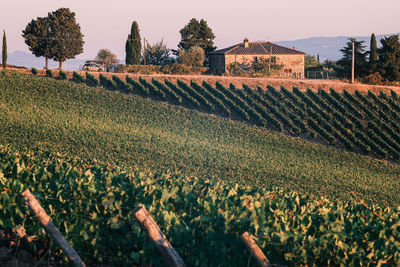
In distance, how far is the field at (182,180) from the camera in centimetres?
534

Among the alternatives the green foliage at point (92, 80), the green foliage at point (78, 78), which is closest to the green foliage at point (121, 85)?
the green foliage at point (92, 80)

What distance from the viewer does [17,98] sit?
35688 millimetres

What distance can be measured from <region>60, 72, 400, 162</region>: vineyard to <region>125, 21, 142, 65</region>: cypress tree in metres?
24.4

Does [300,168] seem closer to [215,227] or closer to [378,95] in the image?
[378,95]

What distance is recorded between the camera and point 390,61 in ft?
201

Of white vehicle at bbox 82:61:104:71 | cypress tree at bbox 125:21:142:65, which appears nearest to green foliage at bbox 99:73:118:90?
white vehicle at bbox 82:61:104:71

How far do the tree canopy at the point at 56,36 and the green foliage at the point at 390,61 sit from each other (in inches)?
1914

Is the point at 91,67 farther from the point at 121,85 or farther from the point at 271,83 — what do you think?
the point at 271,83

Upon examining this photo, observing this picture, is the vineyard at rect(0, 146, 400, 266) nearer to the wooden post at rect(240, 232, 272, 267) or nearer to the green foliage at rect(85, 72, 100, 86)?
the wooden post at rect(240, 232, 272, 267)

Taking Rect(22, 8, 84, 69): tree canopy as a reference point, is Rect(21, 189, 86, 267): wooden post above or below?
below

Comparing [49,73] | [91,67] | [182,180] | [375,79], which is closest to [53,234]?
[182,180]

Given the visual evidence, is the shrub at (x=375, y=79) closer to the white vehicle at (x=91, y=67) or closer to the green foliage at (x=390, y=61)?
the green foliage at (x=390, y=61)

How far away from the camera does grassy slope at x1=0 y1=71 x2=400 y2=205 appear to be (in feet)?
86.3

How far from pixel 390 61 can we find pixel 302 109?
29.3 m
